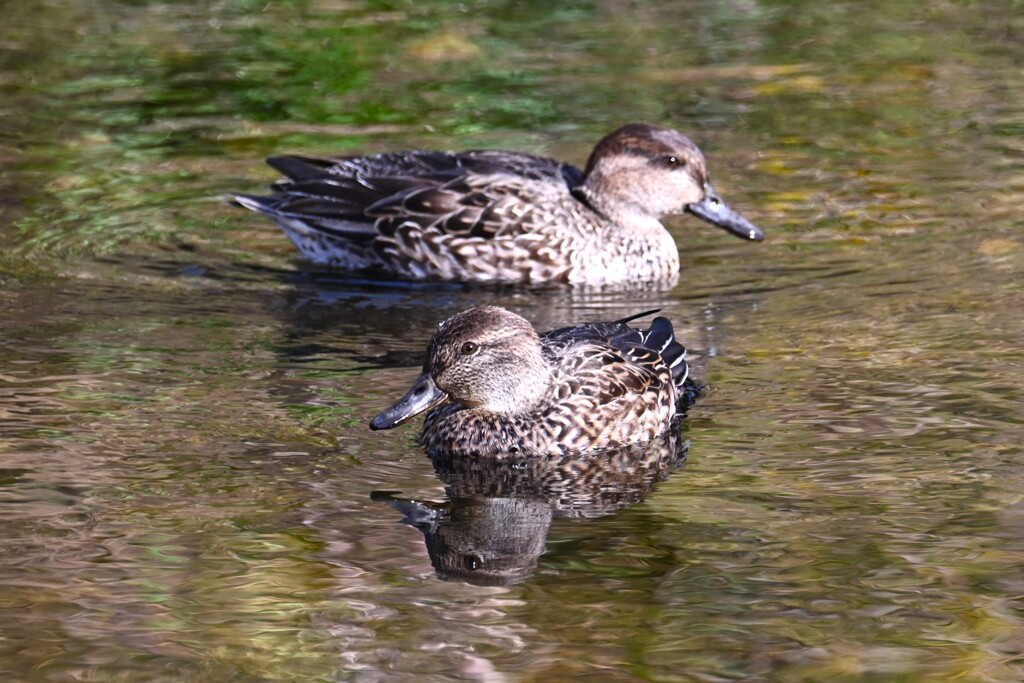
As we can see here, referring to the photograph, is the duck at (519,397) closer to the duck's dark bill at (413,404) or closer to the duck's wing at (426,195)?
the duck's dark bill at (413,404)

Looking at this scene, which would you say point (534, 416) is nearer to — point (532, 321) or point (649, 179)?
point (532, 321)

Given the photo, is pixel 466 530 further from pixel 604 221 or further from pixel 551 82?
pixel 551 82

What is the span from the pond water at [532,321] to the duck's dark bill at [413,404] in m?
0.17

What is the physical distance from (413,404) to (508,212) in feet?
11.7

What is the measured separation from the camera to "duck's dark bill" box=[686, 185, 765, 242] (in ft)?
36.3

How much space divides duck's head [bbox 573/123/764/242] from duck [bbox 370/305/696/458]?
10.8ft

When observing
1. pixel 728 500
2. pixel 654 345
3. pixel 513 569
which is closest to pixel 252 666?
pixel 513 569

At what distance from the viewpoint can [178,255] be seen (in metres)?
11.2

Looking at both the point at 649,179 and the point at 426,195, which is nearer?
the point at 426,195

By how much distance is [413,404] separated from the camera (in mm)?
7781

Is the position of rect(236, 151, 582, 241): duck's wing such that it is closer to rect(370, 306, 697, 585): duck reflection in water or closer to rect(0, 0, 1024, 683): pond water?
rect(0, 0, 1024, 683): pond water

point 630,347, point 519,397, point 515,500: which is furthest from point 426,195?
point 515,500

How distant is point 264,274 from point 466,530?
447 cm

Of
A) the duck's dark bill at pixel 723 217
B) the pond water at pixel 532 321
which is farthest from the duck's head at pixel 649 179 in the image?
the pond water at pixel 532 321
